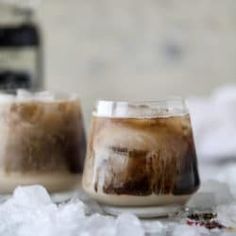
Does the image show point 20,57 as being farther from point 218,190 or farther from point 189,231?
point 189,231

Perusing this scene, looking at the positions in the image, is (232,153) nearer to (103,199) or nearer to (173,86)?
(103,199)

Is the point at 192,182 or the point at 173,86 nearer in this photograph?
the point at 192,182

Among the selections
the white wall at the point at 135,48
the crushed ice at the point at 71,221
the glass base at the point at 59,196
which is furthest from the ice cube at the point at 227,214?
the white wall at the point at 135,48

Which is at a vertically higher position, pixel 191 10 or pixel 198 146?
pixel 191 10

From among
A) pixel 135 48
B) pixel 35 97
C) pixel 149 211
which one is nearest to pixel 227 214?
pixel 149 211

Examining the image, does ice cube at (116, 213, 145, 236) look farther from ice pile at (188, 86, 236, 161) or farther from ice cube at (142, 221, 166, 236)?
ice pile at (188, 86, 236, 161)

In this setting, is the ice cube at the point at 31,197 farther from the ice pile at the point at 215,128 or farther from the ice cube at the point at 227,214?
the ice pile at the point at 215,128

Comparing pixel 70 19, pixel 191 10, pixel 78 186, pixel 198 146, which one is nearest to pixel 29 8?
pixel 70 19

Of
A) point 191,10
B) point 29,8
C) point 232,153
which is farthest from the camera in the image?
point 191,10
